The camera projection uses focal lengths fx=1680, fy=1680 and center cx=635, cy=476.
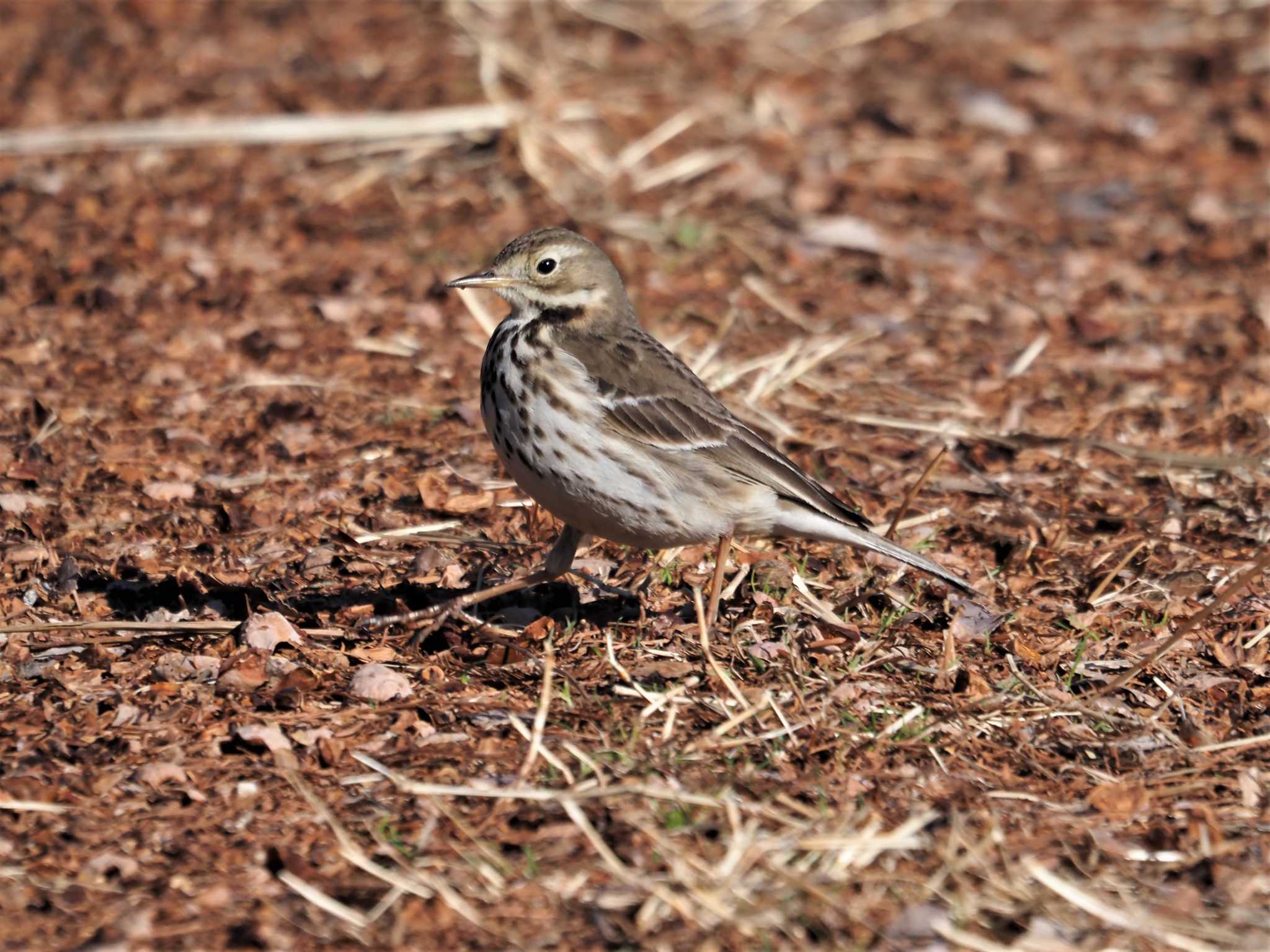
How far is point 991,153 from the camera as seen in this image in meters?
11.9

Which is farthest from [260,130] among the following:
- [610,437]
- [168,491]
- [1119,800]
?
[1119,800]

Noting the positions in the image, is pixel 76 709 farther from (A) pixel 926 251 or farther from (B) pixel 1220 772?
(A) pixel 926 251

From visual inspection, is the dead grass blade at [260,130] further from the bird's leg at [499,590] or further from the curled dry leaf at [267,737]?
the curled dry leaf at [267,737]

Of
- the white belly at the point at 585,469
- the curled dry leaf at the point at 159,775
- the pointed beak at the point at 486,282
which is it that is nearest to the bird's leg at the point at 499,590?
the white belly at the point at 585,469

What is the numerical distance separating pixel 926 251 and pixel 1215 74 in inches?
159

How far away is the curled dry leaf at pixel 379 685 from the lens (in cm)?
586

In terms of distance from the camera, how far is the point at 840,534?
6.32 m

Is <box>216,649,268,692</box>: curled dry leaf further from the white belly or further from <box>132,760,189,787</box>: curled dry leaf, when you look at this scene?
the white belly

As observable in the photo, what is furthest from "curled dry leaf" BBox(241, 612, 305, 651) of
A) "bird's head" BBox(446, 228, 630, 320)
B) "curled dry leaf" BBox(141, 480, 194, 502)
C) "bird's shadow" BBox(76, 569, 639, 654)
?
"bird's head" BBox(446, 228, 630, 320)

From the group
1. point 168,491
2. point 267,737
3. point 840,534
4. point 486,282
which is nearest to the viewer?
point 267,737

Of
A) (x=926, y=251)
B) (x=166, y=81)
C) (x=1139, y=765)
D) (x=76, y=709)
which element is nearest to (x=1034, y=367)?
(x=926, y=251)

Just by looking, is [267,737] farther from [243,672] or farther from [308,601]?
[308,601]

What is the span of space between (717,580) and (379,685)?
4.24 feet

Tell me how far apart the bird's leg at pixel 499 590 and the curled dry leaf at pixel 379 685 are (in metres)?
0.34
